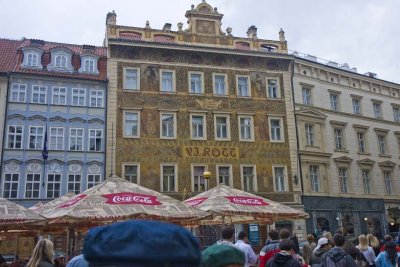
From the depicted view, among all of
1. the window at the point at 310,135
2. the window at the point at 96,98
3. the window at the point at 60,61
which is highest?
the window at the point at 60,61

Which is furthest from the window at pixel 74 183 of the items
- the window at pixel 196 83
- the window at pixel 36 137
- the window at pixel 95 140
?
the window at pixel 196 83

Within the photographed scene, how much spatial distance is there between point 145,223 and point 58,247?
25708 millimetres

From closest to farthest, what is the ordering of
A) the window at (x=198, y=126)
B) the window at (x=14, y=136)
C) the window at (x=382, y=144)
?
the window at (x=14, y=136) < the window at (x=198, y=126) < the window at (x=382, y=144)

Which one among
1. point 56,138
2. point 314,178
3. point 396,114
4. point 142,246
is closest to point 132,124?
point 56,138

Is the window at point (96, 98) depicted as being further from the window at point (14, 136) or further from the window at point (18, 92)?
the window at point (14, 136)

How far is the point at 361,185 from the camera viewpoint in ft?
108

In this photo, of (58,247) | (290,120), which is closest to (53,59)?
(58,247)

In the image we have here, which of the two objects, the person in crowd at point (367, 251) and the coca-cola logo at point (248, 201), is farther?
the coca-cola logo at point (248, 201)

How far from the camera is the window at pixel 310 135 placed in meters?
31.5

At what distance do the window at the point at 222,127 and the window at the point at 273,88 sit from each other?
13.1 ft

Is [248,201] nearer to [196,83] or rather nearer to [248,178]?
[248,178]

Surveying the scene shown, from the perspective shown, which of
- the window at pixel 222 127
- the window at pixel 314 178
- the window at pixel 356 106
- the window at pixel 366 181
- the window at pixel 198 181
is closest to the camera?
the window at pixel 198 181

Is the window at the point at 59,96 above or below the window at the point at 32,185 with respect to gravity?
above

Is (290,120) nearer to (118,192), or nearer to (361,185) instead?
(361,185)
